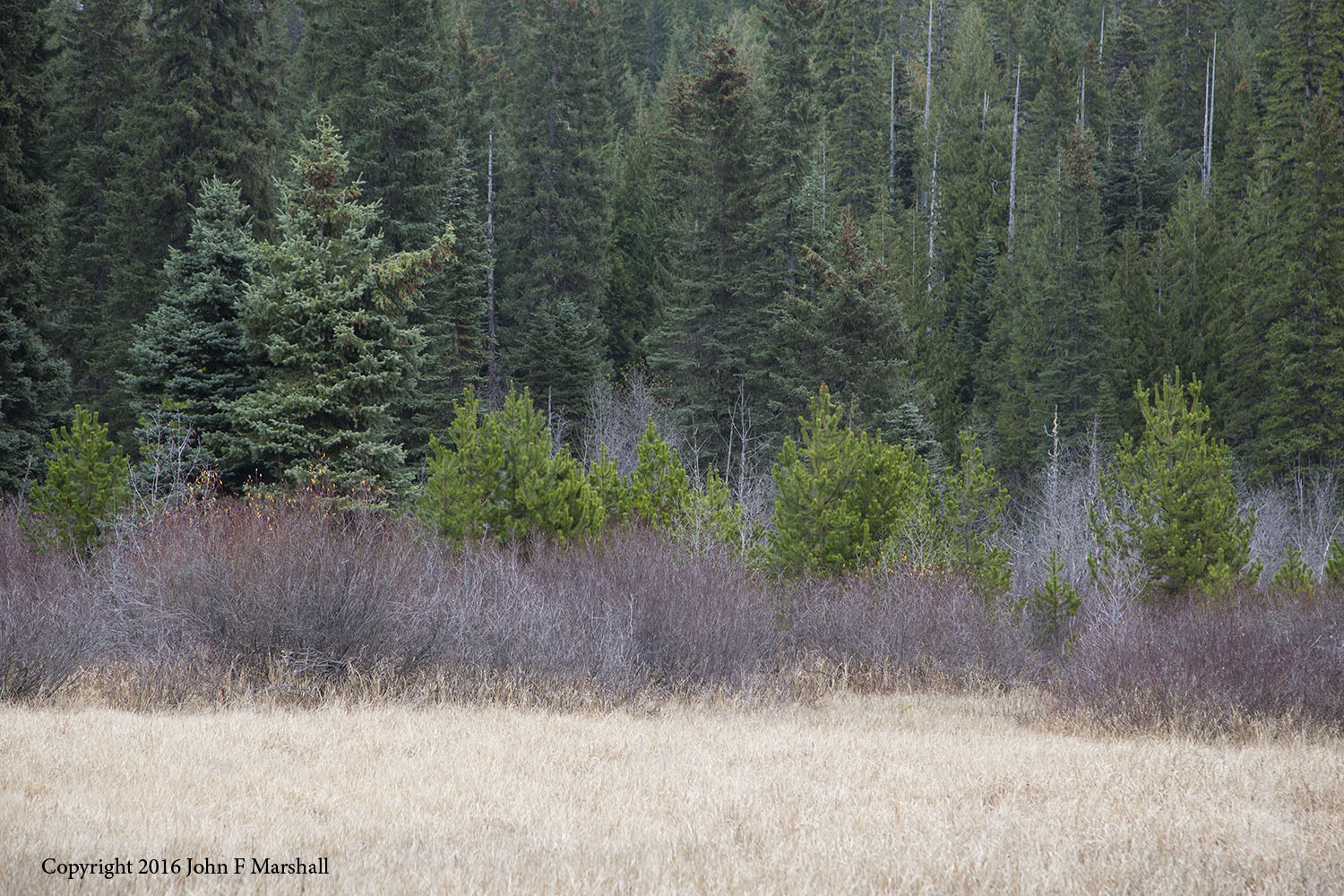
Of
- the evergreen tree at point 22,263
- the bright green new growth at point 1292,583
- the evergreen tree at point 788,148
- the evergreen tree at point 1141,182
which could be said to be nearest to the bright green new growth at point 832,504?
the bright green new growth at point 1292,583

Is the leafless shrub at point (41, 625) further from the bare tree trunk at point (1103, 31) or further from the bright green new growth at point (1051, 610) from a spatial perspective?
the bare tree trunk at point (1103, 31)

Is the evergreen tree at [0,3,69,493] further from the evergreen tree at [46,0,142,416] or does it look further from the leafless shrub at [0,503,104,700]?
the leafless shrub at [0,503,104,700]

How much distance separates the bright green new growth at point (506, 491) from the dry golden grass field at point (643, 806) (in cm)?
586

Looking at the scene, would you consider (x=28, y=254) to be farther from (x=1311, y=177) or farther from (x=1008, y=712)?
(x=1311, y=177)

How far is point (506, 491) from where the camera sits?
17109 mm

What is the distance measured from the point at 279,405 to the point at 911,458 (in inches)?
516

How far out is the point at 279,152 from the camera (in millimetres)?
30312

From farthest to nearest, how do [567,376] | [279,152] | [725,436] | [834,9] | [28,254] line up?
1. [834,9]
2. [567,376]
3. [725,436]
4. [279,152]
5. [28,254]

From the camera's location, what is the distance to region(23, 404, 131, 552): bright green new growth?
1698cm

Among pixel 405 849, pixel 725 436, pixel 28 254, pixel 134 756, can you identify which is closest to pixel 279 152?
pixel 28 254

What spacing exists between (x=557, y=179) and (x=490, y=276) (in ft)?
17.0

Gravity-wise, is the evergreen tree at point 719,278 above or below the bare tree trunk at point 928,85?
below

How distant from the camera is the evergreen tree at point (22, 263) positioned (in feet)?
76.1

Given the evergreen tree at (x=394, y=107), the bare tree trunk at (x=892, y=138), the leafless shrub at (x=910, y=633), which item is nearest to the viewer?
the leafless shrub at (x=910, y=633)
